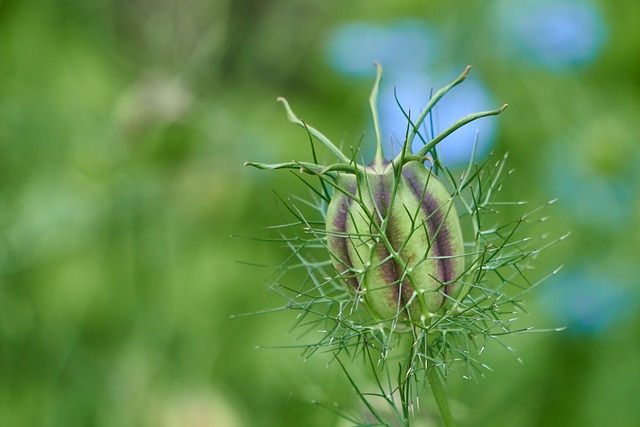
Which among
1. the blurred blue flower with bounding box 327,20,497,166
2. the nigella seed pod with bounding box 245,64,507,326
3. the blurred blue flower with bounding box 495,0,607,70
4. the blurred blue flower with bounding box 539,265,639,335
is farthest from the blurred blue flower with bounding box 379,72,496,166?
the nigella seed pod with bounding box 245,64,507,326

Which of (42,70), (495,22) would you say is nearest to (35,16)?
(42,70)

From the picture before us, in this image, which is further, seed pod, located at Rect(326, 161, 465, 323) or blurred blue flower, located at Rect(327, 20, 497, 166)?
blurred blue flower, located at Rect(327, 20, 497, 166)

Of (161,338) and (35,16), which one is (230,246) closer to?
(161,338)

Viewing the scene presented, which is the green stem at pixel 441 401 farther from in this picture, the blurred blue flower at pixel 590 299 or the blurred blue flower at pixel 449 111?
the blurred blue flower at pixel 449 111

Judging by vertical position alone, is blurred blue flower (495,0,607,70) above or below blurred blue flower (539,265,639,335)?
above

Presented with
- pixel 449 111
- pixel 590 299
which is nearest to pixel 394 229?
pixel 590 299

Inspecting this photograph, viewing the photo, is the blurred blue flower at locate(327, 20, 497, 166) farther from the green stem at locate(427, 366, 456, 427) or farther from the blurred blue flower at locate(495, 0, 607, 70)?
the green stem at locate(427, 366, 456, 427)

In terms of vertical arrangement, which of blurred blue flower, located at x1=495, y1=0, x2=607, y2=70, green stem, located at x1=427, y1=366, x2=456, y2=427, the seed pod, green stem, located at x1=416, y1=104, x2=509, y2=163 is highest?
green stem, located at x1=416, y1=104, x2=509, y2=163
